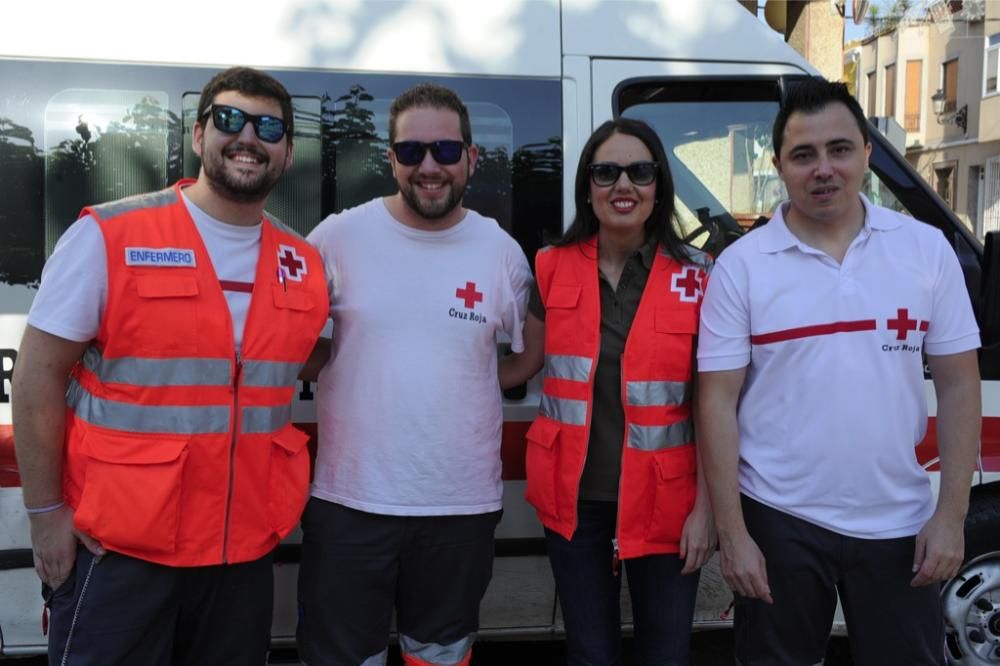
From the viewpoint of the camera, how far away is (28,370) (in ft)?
6.22

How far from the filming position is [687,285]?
2232mm

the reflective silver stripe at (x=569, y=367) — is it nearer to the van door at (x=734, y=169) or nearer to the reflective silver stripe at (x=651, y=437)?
the reflective silver stripe at (x=651, y=437)

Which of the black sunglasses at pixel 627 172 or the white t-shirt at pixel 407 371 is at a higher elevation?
the black sunglasses at pixel 627 172

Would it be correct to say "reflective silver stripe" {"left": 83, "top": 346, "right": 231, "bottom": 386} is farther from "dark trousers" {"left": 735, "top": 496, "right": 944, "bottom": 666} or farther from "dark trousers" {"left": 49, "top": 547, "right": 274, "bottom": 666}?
"dark trousers" {"left": 735, "top": 496, "right": 944, "bottom": 666}

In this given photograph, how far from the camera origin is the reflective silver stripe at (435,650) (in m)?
2.38

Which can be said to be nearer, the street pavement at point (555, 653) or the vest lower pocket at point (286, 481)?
the vest lower pocket at point (286, 481)

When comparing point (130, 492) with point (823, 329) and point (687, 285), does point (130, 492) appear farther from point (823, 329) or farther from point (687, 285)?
point (823, 329)

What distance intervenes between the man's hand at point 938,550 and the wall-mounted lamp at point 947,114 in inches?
983

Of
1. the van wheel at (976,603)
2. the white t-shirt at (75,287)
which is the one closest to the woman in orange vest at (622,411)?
the white t-shirt at (75,287)

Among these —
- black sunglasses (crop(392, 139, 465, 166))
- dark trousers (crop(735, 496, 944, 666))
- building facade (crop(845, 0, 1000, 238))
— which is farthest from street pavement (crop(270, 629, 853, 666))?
building facade (crop(845, 0, 1000, 238))

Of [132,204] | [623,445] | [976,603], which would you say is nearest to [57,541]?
[132,204]

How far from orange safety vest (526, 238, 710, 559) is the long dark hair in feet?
0.15

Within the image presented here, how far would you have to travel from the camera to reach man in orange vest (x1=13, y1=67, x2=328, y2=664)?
75.0 inches

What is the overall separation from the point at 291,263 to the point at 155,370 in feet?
1.39
